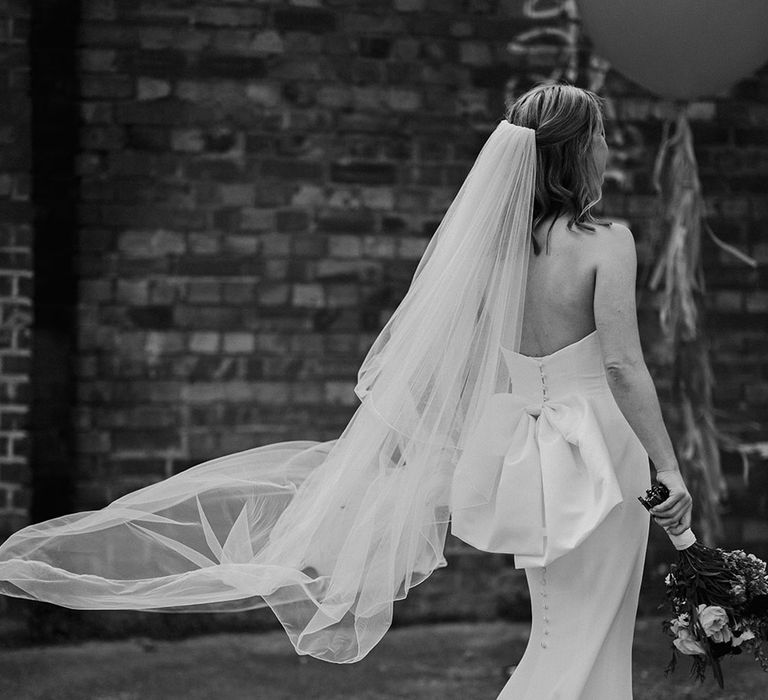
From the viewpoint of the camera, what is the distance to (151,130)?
16.7 ft

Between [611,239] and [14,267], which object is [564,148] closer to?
[611,239]

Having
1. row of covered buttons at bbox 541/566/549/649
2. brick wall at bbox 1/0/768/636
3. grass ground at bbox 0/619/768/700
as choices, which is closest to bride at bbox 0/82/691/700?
row of covered buttons at bbox 541/566/549/649

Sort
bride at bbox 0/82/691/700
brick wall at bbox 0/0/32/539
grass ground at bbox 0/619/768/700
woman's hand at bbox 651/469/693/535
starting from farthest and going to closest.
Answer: brick wall at bbox 0/0/32/539 → grass ground at bbox 0/619/768/700 → bride at bbox 0/82/691/700 → woman's hand at bbox 651/469/693/535

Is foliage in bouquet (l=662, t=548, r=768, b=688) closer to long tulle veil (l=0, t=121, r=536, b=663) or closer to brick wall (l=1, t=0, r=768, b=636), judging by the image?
long tulle veil (l=0, t=121, r=536, b=663)

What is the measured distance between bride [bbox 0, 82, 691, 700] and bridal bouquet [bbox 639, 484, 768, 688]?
11cm

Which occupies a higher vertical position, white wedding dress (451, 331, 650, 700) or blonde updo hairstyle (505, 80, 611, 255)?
blonde updo hairstyle (505, 80, 611, 255)

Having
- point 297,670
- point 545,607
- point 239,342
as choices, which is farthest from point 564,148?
point 297,670

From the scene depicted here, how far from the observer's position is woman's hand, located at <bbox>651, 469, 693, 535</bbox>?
2916 mm

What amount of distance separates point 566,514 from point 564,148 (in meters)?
0.93

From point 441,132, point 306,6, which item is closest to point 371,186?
point 441,132

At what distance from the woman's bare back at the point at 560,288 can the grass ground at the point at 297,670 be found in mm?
1819

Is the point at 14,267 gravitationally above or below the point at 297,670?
above

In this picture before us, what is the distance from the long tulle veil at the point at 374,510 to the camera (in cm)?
316

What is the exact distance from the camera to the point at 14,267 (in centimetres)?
488
